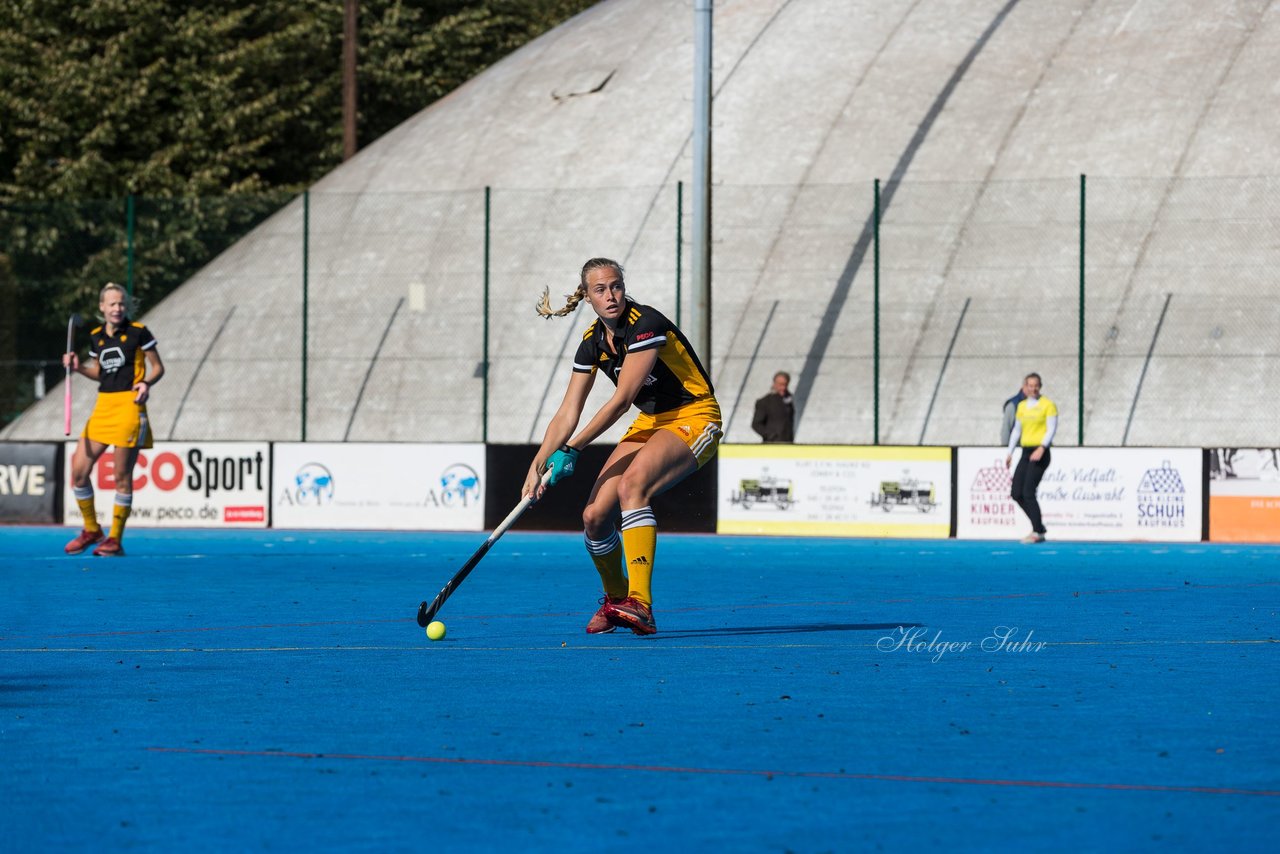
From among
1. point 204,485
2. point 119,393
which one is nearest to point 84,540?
point 119,393

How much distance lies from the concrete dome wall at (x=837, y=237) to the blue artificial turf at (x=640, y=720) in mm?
14114

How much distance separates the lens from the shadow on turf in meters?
10.3

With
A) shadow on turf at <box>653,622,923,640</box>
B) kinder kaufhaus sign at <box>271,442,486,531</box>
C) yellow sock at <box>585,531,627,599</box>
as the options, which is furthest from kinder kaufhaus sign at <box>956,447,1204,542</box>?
yellow sock at <box>585,531,627,599</box>

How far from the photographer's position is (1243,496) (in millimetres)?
21016

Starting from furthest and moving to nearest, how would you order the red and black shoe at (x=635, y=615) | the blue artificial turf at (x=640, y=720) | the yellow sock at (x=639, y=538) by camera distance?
1. the red and black shoe at (x=635, y=615)
2. the yellow sock at (x=639, y=538)
3. the blue artificial turf at (x=640, y=720)

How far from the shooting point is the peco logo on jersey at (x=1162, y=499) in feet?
69.3

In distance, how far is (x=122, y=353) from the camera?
1616 centimetres

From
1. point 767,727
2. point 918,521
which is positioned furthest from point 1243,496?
point 767,727

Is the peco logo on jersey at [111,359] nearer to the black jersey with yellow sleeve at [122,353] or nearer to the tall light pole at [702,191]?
the black jersey with yellow sleeve at [122,353]

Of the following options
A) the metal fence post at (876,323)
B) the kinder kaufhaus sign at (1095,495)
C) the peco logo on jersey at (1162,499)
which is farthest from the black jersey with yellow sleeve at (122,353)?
the metal fence post at (876,323)

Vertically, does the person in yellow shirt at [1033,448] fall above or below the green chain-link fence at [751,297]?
below

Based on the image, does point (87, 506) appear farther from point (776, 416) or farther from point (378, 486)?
point (776, 416)

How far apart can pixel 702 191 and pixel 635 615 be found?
582 inches

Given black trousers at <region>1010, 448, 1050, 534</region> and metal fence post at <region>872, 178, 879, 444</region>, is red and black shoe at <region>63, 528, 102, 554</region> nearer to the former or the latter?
black trousers at <region>1010, 448, 1050, 534</region>
